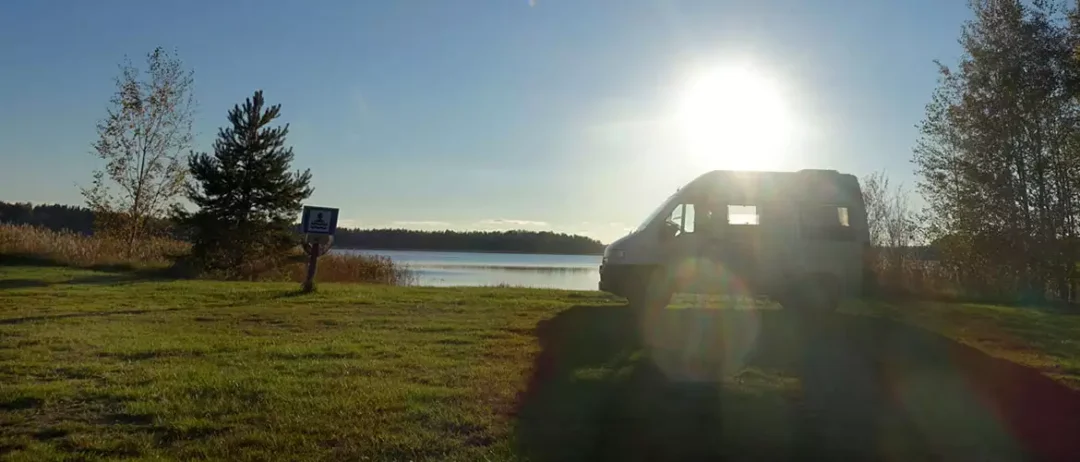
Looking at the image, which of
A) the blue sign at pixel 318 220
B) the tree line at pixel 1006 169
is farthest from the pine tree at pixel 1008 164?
the blue sign at pixel 318 220

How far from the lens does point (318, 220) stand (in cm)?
1469

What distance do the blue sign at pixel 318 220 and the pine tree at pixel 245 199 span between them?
1053cm

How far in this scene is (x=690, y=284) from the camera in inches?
426

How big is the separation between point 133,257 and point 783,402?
906 inches

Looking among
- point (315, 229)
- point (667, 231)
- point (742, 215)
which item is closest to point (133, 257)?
point (315, 229)

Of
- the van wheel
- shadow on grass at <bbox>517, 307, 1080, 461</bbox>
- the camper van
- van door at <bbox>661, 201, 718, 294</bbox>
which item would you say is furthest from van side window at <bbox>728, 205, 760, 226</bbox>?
shadow on grass at <bbox>517, 307, 1080, 461</bbox>

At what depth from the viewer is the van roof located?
10.8m

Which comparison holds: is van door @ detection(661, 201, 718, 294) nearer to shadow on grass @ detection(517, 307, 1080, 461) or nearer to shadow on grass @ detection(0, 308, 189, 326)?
shadow on grass @ detection(517, 307, 1080, 461)

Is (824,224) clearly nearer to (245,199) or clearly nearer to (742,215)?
(742,215)

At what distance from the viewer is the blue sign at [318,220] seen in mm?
14562

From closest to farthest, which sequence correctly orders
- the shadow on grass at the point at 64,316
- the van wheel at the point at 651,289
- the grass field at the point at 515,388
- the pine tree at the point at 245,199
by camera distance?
the grass field at the point at 515,388 < the shadow on grass at the point at 64,316 < the van wheel at the point at 651,289 < the pine tree at the point at 245,199

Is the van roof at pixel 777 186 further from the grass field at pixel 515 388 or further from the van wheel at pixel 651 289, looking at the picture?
the grass field at pixel 515 388

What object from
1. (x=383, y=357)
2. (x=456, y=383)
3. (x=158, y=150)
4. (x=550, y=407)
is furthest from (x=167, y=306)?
(x=158, y=150)

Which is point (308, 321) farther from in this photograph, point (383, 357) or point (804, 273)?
point (804, 273)
